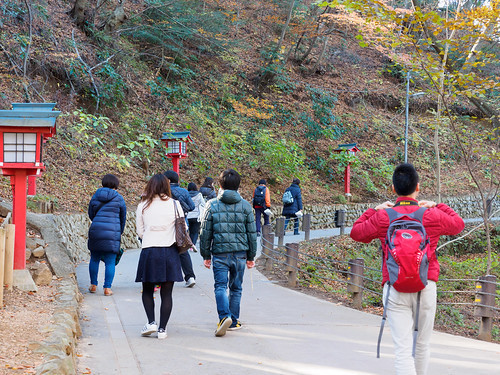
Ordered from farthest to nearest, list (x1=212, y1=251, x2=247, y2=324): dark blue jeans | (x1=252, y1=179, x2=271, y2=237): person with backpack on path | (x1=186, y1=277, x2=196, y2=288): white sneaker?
(x1=252, y1=179, x2=271, y2=237): person with backpack on path, (x1=186, y1=277, x2=196, y2=288): white sneaker, (x1=212, y1=251, x2=247, y2=324): dark blue jeans

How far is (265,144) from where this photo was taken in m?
24.3

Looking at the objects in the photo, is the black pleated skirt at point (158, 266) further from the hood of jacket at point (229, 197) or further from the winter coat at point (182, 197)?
the winter coat at point (182, 197)

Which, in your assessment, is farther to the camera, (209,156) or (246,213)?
(209,156)

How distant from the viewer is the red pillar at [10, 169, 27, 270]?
24.8 ft

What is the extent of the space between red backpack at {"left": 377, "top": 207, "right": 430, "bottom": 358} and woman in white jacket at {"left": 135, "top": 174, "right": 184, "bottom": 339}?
2.99 m

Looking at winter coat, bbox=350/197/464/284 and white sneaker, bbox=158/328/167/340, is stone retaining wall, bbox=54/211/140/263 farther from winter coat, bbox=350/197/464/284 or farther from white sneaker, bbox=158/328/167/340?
winter coat, bbox=350/197/464/284

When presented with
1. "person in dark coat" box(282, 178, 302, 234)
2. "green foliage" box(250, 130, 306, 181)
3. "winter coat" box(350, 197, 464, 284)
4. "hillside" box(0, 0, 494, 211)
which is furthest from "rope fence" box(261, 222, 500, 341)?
"green foliage" box(250, 130, 306, 181)

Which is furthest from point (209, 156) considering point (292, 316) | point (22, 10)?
point (292, 316)

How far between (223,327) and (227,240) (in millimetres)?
1038

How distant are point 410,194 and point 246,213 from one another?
274 centimetres

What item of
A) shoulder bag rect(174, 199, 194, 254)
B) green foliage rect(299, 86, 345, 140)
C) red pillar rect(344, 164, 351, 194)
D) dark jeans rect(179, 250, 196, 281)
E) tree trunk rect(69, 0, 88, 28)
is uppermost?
tree trunk rect(69, 0, 88, 28)

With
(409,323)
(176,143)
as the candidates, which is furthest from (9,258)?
(176,143)

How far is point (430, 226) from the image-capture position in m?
4.15

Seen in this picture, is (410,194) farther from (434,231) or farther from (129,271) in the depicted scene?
(129,271)
